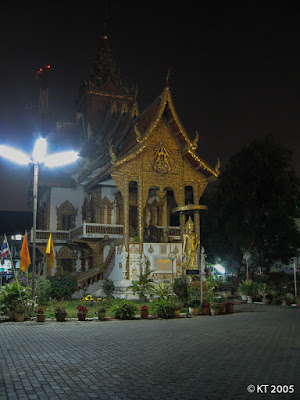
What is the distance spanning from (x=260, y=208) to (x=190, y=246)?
991 cm

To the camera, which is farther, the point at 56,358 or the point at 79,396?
the point at 56,358

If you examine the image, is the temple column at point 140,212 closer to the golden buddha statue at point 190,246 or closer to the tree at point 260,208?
the golden buddha statue at point 190,246

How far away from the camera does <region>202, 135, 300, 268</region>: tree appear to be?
30469 millimetres

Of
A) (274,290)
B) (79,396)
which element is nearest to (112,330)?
(79,396)

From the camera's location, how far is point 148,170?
25422 mm

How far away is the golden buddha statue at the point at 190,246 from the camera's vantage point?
78.0 ft

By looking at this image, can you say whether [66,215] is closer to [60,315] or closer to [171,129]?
[171,129]

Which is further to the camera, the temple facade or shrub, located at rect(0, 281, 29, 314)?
the temple facade

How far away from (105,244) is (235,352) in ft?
66.0

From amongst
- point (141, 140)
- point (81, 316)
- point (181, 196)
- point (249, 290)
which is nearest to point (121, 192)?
point (141, 140)

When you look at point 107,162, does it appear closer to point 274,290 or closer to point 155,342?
point 274,290

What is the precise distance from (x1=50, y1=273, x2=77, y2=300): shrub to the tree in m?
13.0

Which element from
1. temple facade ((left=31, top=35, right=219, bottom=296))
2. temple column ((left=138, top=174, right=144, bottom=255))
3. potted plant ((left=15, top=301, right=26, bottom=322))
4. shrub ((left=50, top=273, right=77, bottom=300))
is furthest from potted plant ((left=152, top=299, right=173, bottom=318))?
temple column ((left=138, top=174, right=144, bottom=255))

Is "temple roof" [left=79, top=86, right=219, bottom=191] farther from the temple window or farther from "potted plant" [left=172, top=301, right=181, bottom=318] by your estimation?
"potted plant" [left=172, top=301, right=181, bottom=318]
